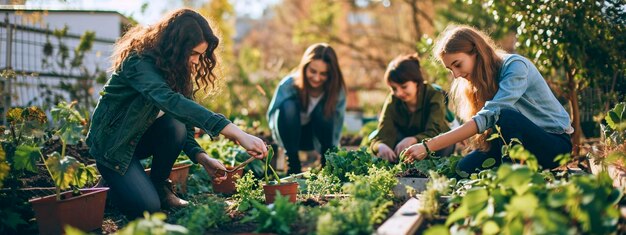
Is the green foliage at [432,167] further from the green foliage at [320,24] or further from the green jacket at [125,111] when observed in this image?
the green foliage at [320,24]

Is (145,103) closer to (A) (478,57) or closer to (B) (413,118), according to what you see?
A: (A) (478,57)

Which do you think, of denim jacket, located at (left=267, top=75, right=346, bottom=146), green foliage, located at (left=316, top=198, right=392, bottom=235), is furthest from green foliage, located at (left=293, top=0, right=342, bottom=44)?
green foliage, located at (left=316, top=198, right=392, bottom=235)

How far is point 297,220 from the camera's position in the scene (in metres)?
2.33

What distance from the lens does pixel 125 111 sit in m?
3.06

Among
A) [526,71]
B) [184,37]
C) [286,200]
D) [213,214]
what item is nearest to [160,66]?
[184,37]

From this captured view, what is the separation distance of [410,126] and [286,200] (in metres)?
2.32

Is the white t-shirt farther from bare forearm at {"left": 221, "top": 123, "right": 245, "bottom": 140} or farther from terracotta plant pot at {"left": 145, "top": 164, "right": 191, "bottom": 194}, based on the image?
bare forearm at {"left": 221, "top": 123, "right": 245, "bottom": 140}

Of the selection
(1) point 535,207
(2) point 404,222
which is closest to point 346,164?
(2) point 404,222

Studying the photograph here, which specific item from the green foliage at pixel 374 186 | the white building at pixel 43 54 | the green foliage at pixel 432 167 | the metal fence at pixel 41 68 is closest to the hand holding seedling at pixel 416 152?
the green foliage at pixel 374 186

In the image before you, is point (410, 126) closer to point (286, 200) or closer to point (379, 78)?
point (286, 200)

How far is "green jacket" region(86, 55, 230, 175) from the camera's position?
9.57 feet

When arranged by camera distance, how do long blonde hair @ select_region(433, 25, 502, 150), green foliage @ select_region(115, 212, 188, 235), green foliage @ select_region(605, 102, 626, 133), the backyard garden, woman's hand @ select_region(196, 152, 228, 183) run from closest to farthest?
green foliage @ select_region(115, 212, 188, 235)
the backyard garden
green foliage @ select_region(605, 102, 626, 133)
woman's hand @ select_region(196, 152, 228, 183)
long blonde hair @ select_region(433, 25, 502, 150)

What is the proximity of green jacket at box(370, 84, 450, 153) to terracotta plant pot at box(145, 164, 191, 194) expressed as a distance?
1243mm

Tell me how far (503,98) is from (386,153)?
1.09 metres
